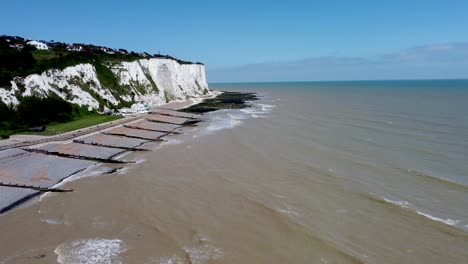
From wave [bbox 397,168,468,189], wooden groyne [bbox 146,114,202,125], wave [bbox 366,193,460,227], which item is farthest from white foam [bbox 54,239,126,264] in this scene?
wooden groyne [bbox 146,114,202,125]

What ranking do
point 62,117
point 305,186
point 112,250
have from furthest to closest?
point 62,117 → point 305,186 → point 112,250

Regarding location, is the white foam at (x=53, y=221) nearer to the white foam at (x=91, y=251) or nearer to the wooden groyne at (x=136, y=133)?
the white foam at (x=91, y=251)

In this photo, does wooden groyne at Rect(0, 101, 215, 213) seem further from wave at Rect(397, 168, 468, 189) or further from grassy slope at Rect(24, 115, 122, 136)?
wave at Rect(397, 168, 468, 189)

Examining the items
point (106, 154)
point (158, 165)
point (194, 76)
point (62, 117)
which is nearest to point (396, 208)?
point (158, 165)

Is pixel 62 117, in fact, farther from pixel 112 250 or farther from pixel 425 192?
pixel 425 192

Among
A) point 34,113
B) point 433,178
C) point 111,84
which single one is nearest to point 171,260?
point 433,178
